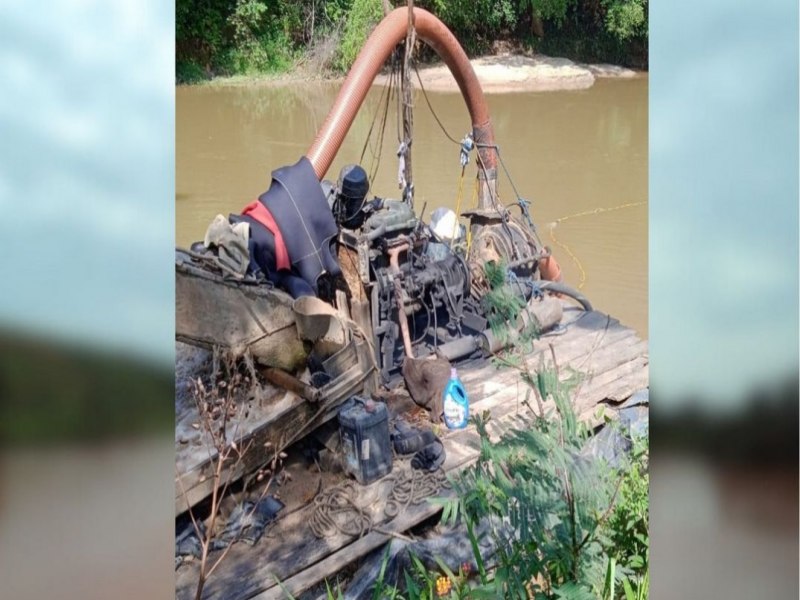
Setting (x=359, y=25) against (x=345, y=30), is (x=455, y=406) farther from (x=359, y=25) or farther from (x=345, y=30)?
(x=345, y=30)

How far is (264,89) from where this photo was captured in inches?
799

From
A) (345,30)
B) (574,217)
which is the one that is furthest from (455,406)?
(345,30)

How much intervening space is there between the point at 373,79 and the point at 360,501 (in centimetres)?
307

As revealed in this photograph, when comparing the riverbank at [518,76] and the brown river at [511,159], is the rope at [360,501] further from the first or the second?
the riverbank at [518,76]

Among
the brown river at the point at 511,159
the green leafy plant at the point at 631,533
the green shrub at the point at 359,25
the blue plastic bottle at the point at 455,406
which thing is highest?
the green shrub at the point at 359,25

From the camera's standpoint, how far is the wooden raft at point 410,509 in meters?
3.29

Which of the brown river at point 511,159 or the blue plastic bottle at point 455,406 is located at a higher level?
the brown river at point 511,159

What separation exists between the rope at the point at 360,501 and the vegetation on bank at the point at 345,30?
58.8ft

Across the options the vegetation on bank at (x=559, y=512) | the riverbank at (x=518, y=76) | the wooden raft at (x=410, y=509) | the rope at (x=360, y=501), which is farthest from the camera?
the riverbank at (x=518, y=76)

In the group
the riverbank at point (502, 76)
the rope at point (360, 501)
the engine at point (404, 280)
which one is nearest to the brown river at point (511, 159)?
the riverbank at point (502, 76)

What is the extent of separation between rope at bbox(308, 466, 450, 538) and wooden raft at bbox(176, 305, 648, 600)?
3 centimetres
